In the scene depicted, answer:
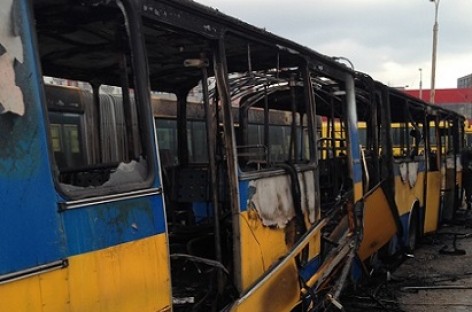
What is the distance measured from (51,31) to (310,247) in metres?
2.78

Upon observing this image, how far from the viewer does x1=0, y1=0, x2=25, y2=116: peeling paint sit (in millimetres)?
1972

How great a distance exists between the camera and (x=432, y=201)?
976cm

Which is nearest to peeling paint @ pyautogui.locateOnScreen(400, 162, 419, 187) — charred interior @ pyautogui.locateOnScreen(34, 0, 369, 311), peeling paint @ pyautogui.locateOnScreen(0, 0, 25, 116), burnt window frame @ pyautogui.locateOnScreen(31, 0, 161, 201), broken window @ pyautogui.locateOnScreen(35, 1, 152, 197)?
charred interior @ pyautogui.locateOnScreen(34, 0, 369, 311)

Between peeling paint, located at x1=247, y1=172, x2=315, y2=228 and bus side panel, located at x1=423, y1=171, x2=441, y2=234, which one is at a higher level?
peeling paint, located at x1=247, y1=172, x2=315, y2=228

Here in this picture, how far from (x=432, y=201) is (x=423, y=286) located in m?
3.20

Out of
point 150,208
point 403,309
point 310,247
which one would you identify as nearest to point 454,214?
point 403,309

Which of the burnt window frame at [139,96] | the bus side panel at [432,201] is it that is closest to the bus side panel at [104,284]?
the burnt window frame at [139,96]

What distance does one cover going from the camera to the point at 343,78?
19.0 ft

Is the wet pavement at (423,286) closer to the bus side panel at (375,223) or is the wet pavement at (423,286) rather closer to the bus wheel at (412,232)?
the bus wheel at (412,232)

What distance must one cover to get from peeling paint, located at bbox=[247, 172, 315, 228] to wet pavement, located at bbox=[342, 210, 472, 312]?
207 centimetres

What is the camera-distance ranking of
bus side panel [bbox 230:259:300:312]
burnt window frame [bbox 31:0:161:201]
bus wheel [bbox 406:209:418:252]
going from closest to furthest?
burnt window frame [bbox 31:0:161:201], bus side panel [bbox 230:259:300:312], bus wheel [bbox 406:209:418:252]

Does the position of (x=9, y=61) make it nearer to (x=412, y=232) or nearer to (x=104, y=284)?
(x=104, y=284)

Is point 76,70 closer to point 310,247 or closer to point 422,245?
point 310,247

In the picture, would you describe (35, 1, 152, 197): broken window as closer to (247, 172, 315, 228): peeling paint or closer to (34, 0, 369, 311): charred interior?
(34, 0, 369, 311): charred interior
